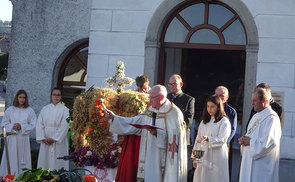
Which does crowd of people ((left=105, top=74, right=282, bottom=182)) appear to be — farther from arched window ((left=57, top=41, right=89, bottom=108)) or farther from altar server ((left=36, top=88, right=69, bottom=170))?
arched window ((left=57, top=41, right=89, bottom=108))

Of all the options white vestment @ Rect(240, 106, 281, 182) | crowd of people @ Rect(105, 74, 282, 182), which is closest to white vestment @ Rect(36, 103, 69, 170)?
crowd of people @ Rect(105, 74, 282, 182)

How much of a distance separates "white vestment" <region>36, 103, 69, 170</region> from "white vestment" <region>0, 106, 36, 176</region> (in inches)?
18.6

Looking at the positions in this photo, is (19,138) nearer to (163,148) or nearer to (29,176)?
(163,148)

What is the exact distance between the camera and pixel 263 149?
23.0ft

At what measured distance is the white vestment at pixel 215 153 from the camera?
791 centimetres

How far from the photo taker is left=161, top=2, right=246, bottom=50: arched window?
34.4 ft

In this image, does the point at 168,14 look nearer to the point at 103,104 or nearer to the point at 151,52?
the point at 151,52

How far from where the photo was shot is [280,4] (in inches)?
392

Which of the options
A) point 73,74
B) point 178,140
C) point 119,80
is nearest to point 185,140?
point 178,140

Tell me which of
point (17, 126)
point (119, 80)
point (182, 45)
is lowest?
point (17, 126)

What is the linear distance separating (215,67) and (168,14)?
176 inches

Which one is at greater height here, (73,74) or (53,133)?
(73,74)

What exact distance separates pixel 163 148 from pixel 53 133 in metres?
3.48

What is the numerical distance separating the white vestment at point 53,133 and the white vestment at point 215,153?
10.5 ft
